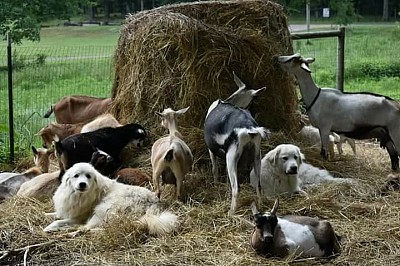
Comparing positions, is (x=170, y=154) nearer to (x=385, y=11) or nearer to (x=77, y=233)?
(x=77, y=233)

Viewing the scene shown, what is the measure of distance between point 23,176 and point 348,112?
11.1 feet

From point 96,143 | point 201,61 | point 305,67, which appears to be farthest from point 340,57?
point 96,143

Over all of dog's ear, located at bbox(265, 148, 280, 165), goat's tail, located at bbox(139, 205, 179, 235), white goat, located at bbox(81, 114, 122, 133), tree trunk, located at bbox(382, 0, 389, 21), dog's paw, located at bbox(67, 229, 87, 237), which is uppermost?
tree trunk, located at bbox(382, 0, 389, 21)

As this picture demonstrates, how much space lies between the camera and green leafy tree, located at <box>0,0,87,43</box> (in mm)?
12414

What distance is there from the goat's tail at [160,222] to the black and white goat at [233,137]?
21.9 inches

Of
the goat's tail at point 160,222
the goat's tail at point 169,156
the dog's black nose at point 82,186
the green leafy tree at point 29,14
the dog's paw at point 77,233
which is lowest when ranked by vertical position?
the dog's paw at point 77,233

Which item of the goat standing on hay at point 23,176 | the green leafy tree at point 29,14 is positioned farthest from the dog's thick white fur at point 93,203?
the green leafy tree at point 29,14

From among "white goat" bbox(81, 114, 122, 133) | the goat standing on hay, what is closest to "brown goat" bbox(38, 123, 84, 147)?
"white goat" bbox(81, 114, 122, 133)

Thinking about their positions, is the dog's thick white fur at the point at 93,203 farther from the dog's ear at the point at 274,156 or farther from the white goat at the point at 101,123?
the white goat at the point at 101,123

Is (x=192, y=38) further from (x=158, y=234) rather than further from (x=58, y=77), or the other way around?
(x=58, y=77)

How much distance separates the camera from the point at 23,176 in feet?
22.0

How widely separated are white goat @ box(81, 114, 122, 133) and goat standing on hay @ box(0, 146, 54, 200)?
1.67ft

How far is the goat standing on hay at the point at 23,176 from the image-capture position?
652 cm

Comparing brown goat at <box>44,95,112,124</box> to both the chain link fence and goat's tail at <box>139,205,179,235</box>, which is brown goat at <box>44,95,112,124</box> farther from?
goat's tail at <box>139,205,179,235</box>
